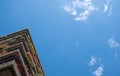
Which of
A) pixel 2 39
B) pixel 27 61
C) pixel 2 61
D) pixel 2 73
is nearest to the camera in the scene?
pixel 2 73

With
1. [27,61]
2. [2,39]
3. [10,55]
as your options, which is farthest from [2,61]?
[2,39]

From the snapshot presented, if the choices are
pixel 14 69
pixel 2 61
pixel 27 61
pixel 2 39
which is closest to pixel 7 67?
pixel 14 69

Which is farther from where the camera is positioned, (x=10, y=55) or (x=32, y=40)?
(x=32, y=40)

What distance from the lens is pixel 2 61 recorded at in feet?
68.6

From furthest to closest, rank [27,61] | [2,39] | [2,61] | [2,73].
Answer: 1. [2,39]
2. [27,61]
3. [2,61]
4. [2,73]

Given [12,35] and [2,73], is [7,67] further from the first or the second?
[12,35]

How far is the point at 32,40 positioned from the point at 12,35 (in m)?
3.20

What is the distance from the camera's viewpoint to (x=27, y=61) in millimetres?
24438

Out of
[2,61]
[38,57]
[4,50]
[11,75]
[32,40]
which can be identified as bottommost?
[11,75]

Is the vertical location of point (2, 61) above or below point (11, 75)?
above

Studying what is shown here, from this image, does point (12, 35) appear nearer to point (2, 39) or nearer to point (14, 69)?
point (2, 39)

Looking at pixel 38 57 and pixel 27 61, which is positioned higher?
pixel 38 57

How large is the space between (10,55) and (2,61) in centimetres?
87

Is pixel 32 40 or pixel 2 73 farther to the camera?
pixel 32 40
